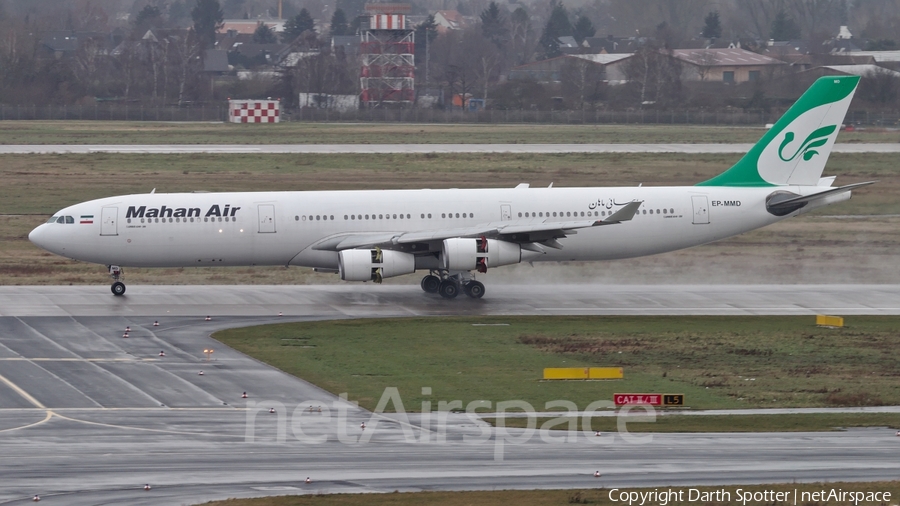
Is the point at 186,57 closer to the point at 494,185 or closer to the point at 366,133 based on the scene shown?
the point at 366,133

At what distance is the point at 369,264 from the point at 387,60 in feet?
340

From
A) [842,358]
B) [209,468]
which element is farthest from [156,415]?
[842,358]

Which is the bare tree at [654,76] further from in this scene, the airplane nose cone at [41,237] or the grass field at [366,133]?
the airplane nose cone at [41,237]

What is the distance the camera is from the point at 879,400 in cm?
2841

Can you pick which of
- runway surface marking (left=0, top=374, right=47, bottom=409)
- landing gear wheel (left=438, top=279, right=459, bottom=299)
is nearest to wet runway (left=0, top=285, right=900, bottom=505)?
runway surface marking (left=0, top=374, right=47, bottom=409)

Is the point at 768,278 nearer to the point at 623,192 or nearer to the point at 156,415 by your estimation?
the point at 623,192

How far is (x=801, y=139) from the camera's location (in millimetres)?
44906

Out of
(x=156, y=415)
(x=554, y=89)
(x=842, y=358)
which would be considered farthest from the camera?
(x=554, y=89)

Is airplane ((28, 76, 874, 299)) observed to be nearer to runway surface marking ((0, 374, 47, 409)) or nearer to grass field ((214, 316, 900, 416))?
grass field ((214, 316, 900, 416))

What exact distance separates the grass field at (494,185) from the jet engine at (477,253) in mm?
6377

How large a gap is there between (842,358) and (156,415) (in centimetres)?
1934

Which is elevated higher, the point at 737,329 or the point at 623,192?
the point at 623,192

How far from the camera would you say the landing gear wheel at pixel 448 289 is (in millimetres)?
43219

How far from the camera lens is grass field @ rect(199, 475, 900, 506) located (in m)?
Answer: 19.8
